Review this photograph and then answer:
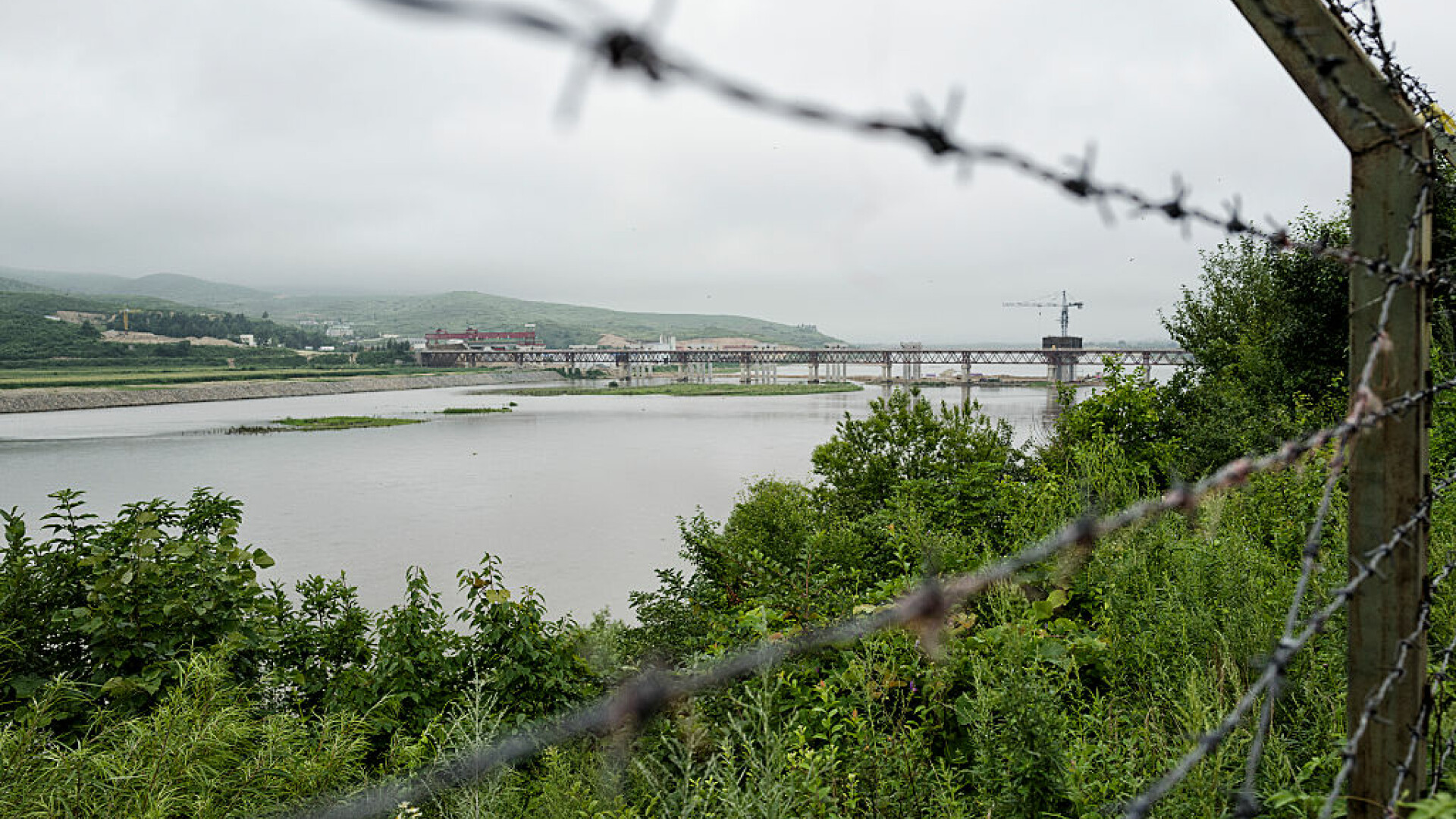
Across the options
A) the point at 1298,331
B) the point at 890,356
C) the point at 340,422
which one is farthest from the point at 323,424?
the point at 1298,331

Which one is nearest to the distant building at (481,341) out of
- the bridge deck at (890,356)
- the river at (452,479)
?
the bridge deck at (890,356)

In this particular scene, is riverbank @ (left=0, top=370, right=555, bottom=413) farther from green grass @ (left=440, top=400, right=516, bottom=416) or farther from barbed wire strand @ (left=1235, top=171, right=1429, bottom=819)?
barbed wire strand @ (left=1235, top=171, right=1429, bottom=819)

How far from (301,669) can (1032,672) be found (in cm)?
372

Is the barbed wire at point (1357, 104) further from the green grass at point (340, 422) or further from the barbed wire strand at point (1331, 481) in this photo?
the green grass at point (340, 422)

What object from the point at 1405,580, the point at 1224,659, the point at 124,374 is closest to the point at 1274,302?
the point at 1224,659

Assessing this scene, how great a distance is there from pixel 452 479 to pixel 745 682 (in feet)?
45.6

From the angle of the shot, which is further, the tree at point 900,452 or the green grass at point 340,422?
the green grass at point 340,422

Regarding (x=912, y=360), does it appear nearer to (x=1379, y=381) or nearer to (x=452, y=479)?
(x=452, y=479)

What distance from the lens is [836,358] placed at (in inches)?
1382

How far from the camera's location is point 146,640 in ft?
11.4

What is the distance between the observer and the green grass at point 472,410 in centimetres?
3073

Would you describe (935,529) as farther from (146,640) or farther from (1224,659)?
(146,640)

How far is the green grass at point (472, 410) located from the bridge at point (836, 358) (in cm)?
677

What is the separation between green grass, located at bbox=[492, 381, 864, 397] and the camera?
37312 mm
